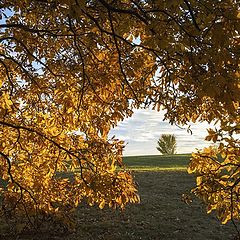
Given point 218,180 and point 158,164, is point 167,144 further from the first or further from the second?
point 218,180

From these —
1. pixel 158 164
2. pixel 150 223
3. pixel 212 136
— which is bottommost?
pixel 150 223

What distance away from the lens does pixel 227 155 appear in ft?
19.1

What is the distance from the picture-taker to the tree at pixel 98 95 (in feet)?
14.2

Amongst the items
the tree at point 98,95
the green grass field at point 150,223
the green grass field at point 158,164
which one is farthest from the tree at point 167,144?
the tree at point 98,95

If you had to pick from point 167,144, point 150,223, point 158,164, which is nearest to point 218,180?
point 150,223

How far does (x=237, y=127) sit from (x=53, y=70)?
4078 mm

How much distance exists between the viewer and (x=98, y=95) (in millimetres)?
6016

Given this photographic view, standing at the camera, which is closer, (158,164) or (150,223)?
(150,223)

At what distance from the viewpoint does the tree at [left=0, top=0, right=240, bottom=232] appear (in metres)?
4.33

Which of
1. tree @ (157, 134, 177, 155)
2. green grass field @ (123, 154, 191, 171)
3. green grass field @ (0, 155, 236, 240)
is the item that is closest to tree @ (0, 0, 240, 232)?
green grass field @ (0, 155, 236, 240)

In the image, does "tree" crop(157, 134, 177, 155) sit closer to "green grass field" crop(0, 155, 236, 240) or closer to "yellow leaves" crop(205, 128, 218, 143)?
"green grass field" crop(0, 155, 236, 240)

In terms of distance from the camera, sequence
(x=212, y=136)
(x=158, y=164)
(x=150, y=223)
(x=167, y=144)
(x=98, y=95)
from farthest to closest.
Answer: (x=167, y=144), (x=158, y=164), (x=150, y=223), (x=98, y=95), (x=212, y=136)

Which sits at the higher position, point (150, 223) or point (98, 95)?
point (98, 95)

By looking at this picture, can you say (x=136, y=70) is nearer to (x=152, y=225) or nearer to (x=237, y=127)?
(x=237, y=127)
